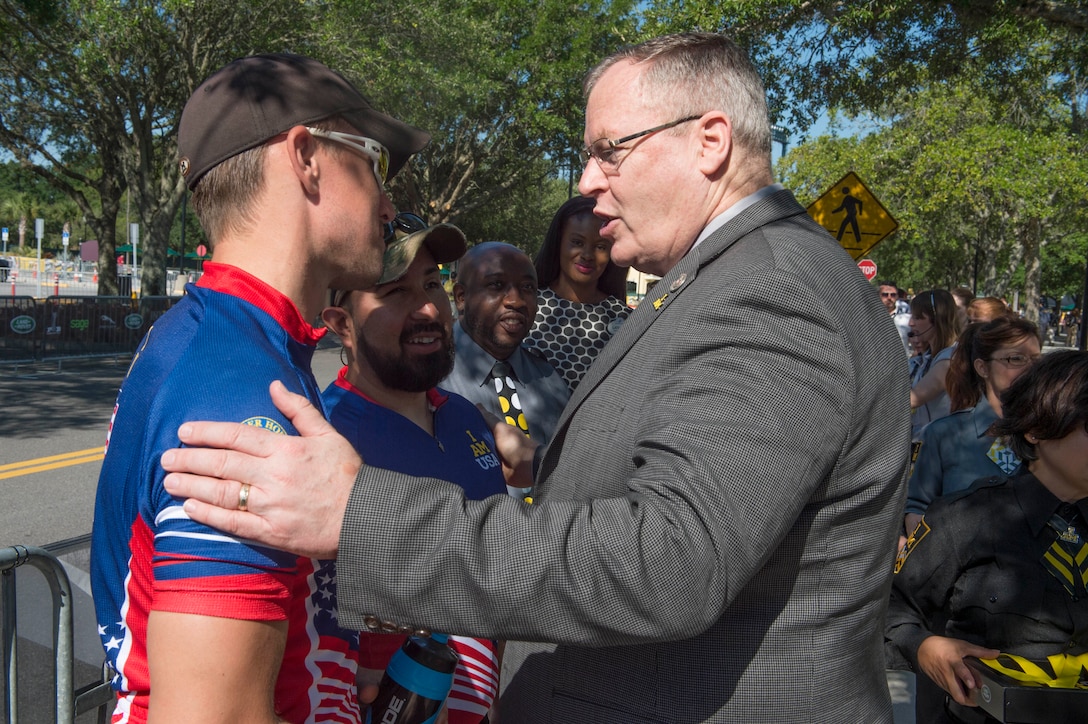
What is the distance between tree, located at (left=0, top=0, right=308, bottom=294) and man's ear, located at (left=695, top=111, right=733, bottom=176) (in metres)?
14.1

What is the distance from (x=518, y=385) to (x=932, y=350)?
480 cm

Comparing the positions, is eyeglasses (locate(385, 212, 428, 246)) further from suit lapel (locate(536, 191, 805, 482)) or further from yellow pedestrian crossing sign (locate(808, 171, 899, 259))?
yellow pedestrian crossing sign (locate(808, 171, 899, 259))

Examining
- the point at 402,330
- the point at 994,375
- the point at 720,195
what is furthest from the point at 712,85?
the point at 994,375

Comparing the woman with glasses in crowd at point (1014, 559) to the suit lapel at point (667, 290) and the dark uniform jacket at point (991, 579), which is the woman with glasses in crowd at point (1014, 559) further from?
the suit lapel at point (667, 290)

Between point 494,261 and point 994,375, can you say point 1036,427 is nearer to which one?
point 994,375

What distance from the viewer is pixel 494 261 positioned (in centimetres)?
406

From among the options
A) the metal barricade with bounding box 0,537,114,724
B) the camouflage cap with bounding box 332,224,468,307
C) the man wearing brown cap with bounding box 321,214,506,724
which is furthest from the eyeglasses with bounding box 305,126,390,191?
the metal barricade with bounding box 0,537,114,724

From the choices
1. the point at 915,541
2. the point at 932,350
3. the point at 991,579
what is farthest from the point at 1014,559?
the point at 932,350

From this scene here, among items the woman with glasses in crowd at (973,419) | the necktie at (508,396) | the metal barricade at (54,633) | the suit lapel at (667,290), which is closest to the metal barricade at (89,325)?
the necktie at (508,396)

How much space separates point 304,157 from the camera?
1601 mm

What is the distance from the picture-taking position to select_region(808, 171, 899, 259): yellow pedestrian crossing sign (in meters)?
8.84

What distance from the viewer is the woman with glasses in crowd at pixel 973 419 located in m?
3.97

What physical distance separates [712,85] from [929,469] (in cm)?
300

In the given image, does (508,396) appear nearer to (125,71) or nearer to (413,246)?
(413,246)
